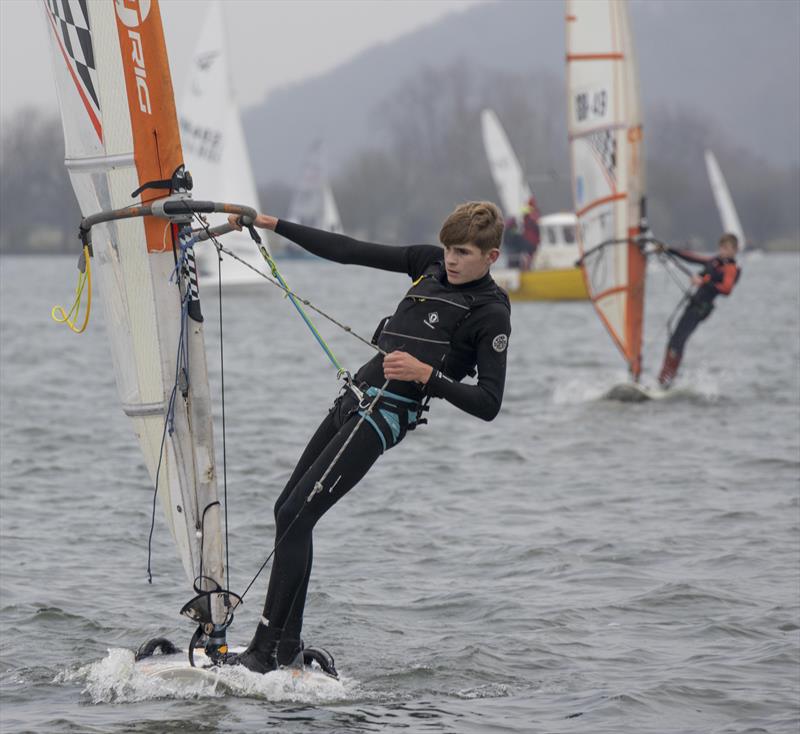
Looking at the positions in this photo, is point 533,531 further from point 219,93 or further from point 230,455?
point 219,93

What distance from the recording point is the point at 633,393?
15.4 metres

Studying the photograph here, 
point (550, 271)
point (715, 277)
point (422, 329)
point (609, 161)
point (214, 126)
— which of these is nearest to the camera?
point (422, 329)

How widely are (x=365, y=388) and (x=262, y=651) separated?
1123mm

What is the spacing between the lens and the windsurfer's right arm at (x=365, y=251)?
5.20m

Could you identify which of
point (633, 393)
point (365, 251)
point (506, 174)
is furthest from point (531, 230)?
point (365, 251)

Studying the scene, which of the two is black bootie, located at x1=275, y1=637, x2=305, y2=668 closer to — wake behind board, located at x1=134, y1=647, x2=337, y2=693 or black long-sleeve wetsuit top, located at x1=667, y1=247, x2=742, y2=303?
wake behind board, located at x1=134, y1=647, x2=337, y2=693

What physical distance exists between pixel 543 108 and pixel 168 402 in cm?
12395

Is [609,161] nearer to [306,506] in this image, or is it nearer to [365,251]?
[365,251]

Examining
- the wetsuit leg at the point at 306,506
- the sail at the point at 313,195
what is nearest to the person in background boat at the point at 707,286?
the wetsuit leg at the point at 306,506

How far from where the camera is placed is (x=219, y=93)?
3055 cm

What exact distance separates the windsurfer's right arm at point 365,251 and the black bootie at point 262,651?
1462 mm

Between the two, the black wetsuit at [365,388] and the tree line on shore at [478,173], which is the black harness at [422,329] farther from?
the tree line on shore at [478,173]

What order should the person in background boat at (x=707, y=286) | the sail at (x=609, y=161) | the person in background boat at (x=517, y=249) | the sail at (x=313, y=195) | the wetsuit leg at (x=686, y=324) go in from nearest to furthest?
the person in background boat at (x=707, y=286)
the wetsuit leg at (x=686, y=324)
the sail at (x=609, y=161)
the person in background boat at (x=517, y=249)
the sail at (x=313, y=195)

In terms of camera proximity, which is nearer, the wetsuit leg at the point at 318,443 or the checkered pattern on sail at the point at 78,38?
the checkered pattern on sail at the point at 78,38
